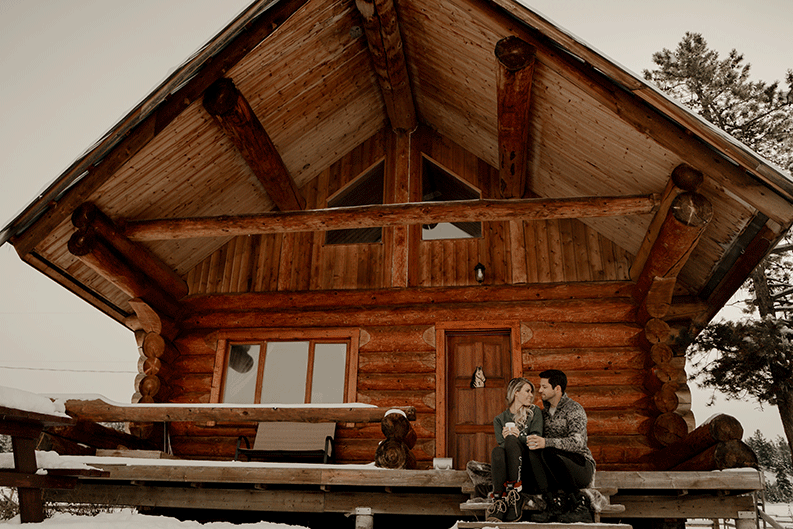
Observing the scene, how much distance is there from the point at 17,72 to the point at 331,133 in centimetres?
7206

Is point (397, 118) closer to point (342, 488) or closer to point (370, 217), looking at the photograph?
point (370, 217)

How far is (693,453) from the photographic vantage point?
6.07 m

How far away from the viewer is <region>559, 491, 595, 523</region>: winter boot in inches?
159

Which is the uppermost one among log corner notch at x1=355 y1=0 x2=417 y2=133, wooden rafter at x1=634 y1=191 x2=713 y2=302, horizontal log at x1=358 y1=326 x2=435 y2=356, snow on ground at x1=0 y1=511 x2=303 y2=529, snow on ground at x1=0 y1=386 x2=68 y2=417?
log corner notch at x1=355 y1=0 x2=417 y2=133

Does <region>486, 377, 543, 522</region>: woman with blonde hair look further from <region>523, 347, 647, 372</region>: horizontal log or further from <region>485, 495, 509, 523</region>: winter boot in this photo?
<region>523, 347, 647, 372</region>: horizontal log

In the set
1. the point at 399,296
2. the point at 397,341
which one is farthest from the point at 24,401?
the point at 399,296

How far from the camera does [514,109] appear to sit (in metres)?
A: 6.94

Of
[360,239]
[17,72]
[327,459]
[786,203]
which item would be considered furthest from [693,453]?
[17,72]

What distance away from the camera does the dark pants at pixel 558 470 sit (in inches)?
163

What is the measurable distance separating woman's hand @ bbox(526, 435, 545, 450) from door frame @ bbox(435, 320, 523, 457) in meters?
3.67

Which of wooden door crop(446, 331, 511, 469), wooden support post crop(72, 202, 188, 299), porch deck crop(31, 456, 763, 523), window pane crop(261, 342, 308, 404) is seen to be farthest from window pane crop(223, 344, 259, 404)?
wooden door crop(446, 331, 511, 469)

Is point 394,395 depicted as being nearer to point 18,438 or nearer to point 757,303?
point 18,438

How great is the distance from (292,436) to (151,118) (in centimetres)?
431

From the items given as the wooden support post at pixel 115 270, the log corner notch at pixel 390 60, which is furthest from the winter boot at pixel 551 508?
the log corner notch at pixel 390 60
